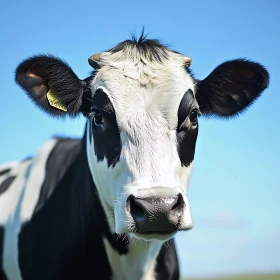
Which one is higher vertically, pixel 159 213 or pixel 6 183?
pixel 159 213

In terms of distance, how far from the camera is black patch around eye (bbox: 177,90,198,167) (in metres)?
5.50

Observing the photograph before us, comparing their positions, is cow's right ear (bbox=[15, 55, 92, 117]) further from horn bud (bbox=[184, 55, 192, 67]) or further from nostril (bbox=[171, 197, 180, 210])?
nostril (bbox=[171, 197, 180, 210])

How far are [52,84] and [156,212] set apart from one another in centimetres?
249

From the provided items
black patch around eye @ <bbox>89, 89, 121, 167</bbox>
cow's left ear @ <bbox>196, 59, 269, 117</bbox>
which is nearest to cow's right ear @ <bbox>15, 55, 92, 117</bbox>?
black patch around eye @ <bbox>89, 89, 121, 167</bbox>

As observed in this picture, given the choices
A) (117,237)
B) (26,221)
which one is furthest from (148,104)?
(26,221)

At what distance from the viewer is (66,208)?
6.61 metres

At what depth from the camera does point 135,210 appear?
479cm

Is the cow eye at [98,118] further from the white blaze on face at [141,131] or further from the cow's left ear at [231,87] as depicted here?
the cow's left ear at [231,87]

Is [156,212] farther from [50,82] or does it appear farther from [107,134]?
[50,82]

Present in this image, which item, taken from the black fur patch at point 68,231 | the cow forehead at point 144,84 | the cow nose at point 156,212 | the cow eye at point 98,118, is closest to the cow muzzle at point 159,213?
the cow nose at point 156,212

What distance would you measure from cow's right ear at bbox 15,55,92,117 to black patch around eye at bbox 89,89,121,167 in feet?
1.63

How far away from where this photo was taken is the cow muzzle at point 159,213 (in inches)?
182

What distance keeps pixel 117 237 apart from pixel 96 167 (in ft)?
2.49

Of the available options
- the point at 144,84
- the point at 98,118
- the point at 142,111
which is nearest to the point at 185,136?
the point at 142,111
